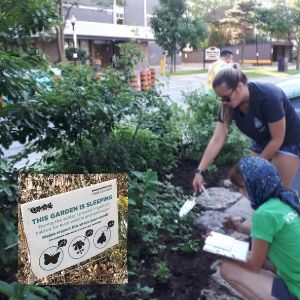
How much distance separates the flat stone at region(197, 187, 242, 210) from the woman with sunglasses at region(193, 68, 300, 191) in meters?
1.05

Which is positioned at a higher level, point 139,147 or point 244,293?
point 139,147

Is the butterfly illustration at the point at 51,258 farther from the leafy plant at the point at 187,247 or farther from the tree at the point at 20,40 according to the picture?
the leafy plant at the point at 187,247

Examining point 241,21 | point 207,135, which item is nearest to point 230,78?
point 207,135

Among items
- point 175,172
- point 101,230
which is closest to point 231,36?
point 175,172

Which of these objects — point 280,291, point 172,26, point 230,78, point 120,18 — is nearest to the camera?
point 280,291

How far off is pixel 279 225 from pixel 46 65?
1.83m

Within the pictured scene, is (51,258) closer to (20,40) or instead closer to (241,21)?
(20,40)

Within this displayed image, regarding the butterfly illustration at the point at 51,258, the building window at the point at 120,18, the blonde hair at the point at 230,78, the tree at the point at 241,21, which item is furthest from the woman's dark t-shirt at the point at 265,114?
the tree at the point at 241,21

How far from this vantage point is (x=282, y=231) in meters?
2.22

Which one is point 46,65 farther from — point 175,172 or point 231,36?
point 231,36

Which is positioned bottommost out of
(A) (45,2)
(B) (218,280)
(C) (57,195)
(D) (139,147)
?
(B) (218,280)

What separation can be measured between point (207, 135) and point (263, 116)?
2.39m

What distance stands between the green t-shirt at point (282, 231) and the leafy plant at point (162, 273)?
0.96 m

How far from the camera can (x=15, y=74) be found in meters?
2.41
